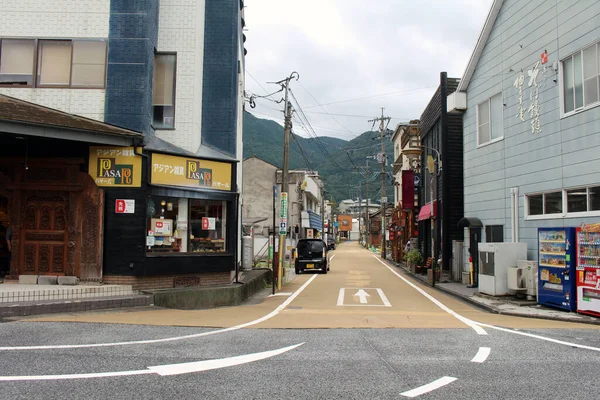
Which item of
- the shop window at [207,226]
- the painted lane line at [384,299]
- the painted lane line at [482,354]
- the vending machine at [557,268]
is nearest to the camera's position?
the painted lane line at [482,354]

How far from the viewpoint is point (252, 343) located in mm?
7895

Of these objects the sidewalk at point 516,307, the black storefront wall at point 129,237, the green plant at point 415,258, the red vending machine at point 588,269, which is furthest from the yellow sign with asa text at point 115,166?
the green plant at point 415,258

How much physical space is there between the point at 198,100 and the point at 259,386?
11.4 meters

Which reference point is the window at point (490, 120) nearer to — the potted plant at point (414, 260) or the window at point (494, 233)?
the window at point (494, 233)

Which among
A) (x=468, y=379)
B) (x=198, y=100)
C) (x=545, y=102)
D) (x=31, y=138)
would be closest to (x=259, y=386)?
(x=468, y=379)

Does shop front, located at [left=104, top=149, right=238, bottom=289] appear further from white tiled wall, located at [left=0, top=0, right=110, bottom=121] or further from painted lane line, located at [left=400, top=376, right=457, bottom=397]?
painted lane line, located at [left=400, top=376, right=457, bottom=397]

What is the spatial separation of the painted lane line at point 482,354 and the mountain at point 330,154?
1885 inches

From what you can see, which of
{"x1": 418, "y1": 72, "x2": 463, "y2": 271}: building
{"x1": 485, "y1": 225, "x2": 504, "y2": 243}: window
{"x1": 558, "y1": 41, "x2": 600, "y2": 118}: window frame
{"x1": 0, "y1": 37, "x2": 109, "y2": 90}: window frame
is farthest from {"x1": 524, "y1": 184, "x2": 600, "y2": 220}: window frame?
{"x1": 0, "y1": 37, "x2": 109, "y2": 90}: window frame

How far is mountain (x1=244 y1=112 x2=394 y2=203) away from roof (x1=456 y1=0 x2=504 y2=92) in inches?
1348

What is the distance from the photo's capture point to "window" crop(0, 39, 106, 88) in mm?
13812

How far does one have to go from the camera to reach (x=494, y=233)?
1789cm

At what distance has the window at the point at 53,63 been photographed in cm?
1381

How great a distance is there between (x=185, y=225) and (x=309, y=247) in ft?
54.6

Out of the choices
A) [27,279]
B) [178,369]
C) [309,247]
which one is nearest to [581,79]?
[178,369]
